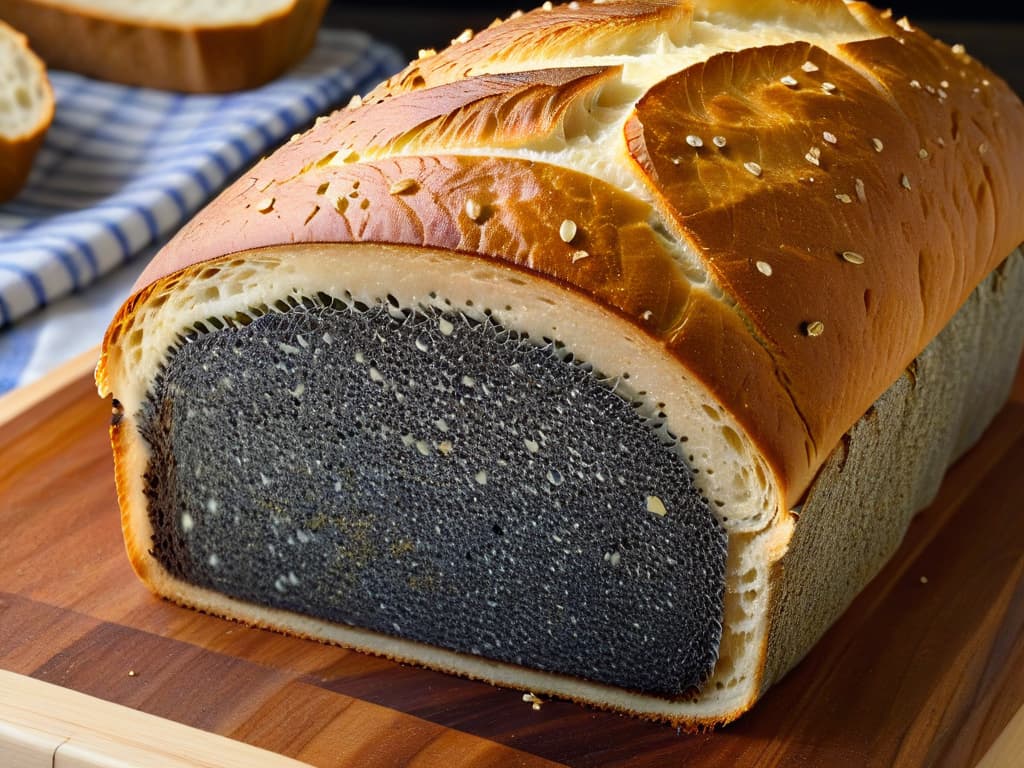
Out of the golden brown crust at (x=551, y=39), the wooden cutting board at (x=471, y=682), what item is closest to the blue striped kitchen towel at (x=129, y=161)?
the wooden cutting board at (x=471, y=682)

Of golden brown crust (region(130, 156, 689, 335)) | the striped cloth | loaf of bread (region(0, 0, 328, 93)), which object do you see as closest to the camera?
golden brown crust (region(130, 156, 689, 335))

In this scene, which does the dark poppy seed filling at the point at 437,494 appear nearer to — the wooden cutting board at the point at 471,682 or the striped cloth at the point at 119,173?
the wooden cutting board at the point at 471,682

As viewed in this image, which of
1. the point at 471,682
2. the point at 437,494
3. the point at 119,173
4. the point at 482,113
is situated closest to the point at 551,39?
the point at 482,113

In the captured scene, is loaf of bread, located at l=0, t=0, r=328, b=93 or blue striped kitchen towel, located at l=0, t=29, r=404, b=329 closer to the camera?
blue striped kitchen towel, located at l=0, t=29, r=404, b=329

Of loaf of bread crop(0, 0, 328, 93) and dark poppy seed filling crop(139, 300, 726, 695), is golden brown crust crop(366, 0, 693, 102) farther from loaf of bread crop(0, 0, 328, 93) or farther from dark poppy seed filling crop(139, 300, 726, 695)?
loaf of bread crop(0, 0, 328, 93)

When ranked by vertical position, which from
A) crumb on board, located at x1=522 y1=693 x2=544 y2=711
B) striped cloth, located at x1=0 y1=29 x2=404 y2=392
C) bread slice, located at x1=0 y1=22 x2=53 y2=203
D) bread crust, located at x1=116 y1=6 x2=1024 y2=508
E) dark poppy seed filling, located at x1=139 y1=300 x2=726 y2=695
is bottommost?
striped cloth, located at x1=0 y1=29 x2=404 y2=392

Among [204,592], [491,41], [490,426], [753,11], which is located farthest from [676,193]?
[204,592]

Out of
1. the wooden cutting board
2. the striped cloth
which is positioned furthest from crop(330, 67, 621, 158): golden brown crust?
A: the striped cloth

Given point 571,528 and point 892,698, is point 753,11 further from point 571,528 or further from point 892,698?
point 892,698
